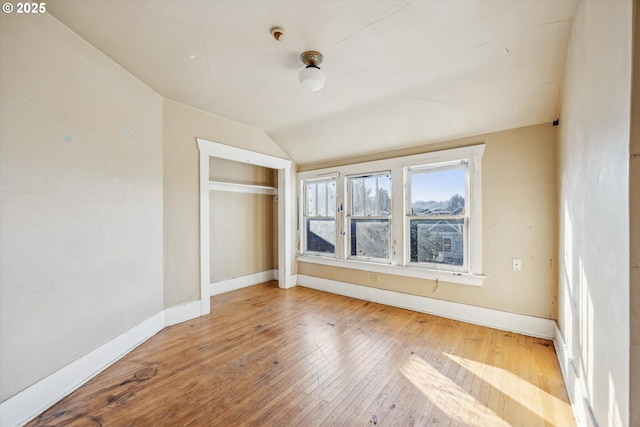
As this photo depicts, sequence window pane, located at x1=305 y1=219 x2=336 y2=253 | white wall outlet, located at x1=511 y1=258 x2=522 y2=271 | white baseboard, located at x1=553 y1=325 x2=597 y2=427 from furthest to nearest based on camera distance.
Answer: window pane, located at x1=305 y1=219 x2=336 y2=253, white wall outlet, located at x1=511 y1=258 x2=522 y2=271, white baseboard, located at x1=553 y1=325 x2=597 y2=427

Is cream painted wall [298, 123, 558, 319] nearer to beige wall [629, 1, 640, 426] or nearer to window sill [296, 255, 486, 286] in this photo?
window sill [296, 255, 486, 286]

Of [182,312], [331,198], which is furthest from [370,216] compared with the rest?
[182,312]

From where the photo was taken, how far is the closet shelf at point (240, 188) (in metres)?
4.42

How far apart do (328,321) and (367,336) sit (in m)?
0.57

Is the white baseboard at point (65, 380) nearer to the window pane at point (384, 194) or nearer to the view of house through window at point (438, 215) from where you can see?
the window pane at point (384, 194)

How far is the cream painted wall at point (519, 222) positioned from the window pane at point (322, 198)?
2161 mm

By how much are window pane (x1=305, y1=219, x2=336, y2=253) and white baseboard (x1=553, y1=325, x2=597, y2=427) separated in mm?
2962

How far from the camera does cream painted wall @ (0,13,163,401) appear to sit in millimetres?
1596

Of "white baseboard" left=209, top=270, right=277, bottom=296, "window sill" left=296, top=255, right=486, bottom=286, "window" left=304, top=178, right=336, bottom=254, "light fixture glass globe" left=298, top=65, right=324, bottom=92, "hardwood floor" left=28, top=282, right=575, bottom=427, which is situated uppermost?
"light fixture glass globe" left=298, top=65, right=324, bottom=92

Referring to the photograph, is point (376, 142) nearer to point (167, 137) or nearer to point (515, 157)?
point (515, 157)

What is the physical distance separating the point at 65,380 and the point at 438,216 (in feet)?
12.5

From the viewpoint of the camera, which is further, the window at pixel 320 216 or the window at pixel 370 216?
the window at pixel 320 216

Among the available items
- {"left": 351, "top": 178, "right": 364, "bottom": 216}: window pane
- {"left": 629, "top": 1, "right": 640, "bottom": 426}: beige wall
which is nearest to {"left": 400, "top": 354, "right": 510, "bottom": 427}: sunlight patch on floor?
{"left": 629, "top": 1, "right": 640, "bottom": 426}: beige wall

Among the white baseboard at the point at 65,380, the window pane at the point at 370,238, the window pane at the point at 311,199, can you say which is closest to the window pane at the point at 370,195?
the window pane at the point at 370,238
